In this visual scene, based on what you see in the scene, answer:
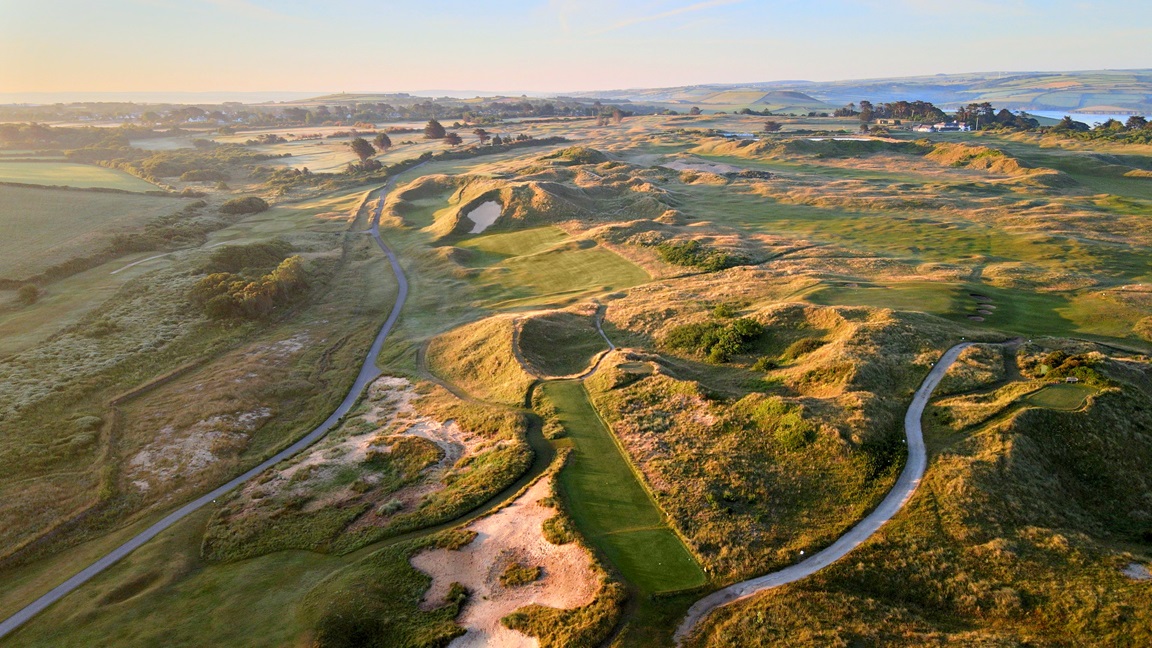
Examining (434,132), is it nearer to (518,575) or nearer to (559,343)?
(559,343)

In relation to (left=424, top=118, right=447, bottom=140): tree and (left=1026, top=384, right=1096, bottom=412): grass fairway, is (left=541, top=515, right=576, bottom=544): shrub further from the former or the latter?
(left=424, top=118, right=447, bottom=140): tree

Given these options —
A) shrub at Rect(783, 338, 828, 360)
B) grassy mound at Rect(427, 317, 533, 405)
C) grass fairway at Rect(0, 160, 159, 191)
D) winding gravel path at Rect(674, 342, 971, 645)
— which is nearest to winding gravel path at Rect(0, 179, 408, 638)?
grassy mound at Rect(427, 317, 533, 405)

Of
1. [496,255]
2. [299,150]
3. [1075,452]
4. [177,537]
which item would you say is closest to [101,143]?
[299,150]

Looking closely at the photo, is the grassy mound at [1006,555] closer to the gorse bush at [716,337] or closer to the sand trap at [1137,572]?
the sand trap at [1137,572]

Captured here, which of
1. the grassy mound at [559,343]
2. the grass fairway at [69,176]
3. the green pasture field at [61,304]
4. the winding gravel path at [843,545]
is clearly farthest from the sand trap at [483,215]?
the grass fairway at [69,176]

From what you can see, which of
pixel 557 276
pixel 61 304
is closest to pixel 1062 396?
pixel 557 276

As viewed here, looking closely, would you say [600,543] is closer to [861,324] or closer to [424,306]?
[861,324]
